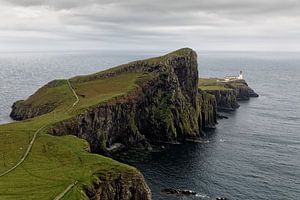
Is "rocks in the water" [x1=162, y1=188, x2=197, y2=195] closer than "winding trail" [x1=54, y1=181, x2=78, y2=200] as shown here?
No

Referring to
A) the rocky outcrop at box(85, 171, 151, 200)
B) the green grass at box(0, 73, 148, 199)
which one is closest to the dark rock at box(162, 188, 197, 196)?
the rocky outcrop at box(85, 171, 151, 200)

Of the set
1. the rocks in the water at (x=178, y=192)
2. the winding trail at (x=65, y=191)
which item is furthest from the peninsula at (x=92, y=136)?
the rocks in the water at (x=178, y=192)

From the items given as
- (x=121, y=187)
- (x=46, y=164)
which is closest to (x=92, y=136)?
(x=46, y=164)

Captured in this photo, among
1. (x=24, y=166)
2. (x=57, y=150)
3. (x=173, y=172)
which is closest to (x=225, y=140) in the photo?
(x=173, y=172)

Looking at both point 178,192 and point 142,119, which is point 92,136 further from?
point 178,192

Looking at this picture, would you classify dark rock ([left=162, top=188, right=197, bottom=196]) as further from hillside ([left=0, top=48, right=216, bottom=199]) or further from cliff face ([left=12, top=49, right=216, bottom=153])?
cliff face ([left=12, top=49, right=216, bottom=153])

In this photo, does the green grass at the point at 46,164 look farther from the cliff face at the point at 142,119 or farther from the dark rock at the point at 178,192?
the dark rock at the point at 178,192

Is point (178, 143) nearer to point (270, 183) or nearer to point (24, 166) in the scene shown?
point (270, 183)

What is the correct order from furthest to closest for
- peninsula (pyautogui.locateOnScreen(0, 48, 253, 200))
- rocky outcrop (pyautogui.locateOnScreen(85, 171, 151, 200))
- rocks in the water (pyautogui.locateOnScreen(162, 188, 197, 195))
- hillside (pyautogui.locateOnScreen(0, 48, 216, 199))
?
rocks in the water (pyautogui.locateOnScreen(162, 188, 197, 195)), rocky outcrop (pyautogui.locateOnScreen(85, 171, 151, 200)), hillside (pyautogui.locateOnScreen(0, 48, 216, 199)), peninsula (pyautogui.locateOnScreen(0, 48, 253, 200))

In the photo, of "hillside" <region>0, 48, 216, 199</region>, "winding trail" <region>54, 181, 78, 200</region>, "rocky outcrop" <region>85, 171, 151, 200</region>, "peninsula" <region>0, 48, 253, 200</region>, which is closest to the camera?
"winding trail" <region>54, 181, 78, 200</region>
